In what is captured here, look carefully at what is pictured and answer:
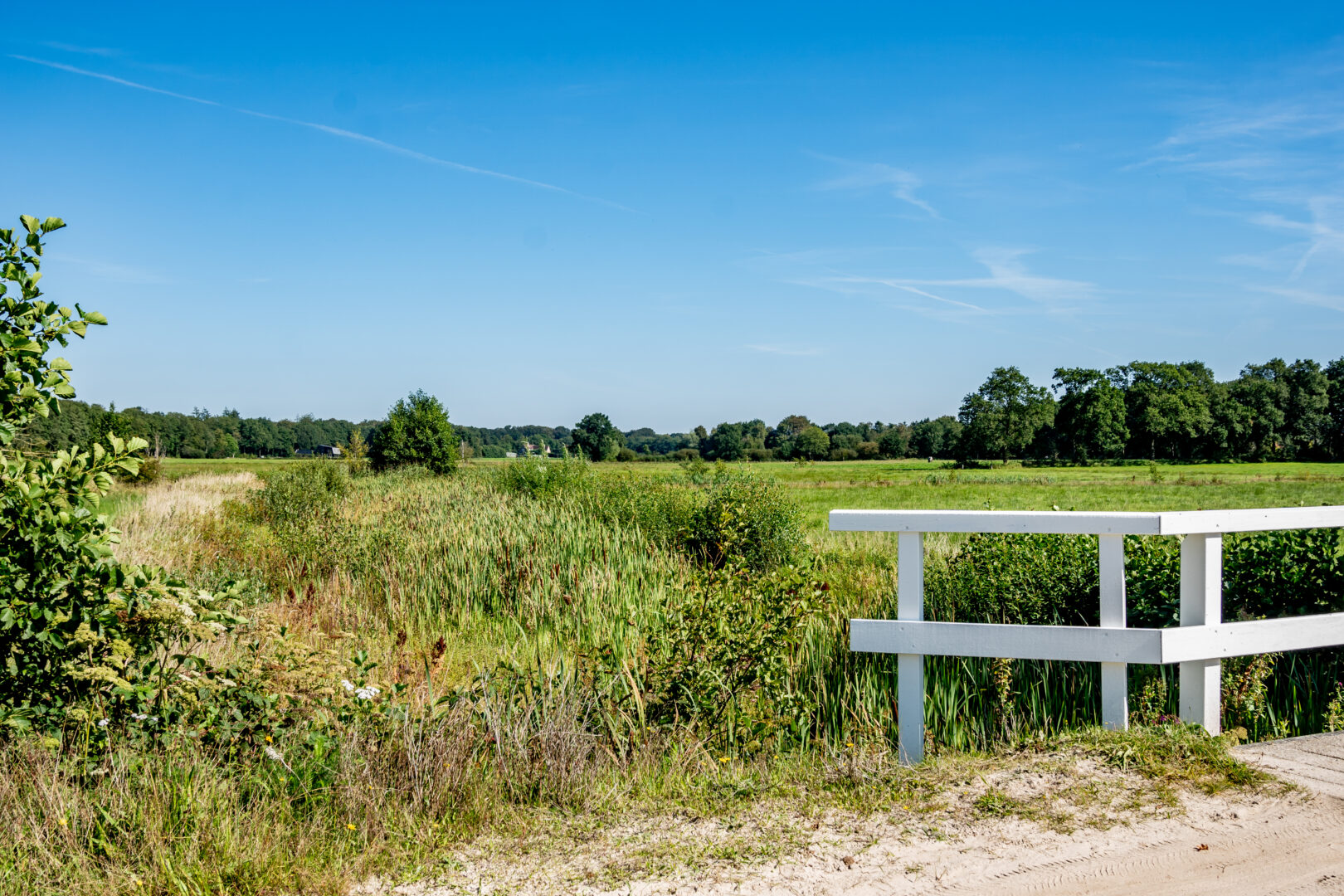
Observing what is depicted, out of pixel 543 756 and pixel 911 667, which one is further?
pixel 911 667

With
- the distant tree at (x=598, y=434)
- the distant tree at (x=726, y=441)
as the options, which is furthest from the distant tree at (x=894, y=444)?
the distant tree at (x=598, y=434)

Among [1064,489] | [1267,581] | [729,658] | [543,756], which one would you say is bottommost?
[1064,489]

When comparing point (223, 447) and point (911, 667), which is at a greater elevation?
point (223, 447)

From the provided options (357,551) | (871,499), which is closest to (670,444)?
(871,499)

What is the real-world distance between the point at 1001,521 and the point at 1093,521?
379 mm

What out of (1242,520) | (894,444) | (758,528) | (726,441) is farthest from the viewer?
(726,441)

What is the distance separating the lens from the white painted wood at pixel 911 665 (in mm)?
3881

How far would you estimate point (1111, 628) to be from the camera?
145 inches

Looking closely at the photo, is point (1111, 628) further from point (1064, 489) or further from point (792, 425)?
point (792, 425)

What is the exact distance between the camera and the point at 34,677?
363 centimetres

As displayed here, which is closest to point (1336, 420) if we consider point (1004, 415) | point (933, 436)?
point (1004, 415)

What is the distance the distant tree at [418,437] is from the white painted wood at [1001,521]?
3220 centimetres

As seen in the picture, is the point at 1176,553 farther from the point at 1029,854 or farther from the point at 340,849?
the point at 340,849

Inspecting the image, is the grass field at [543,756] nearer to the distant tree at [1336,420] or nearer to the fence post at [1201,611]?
the fence post at [1201,611]
